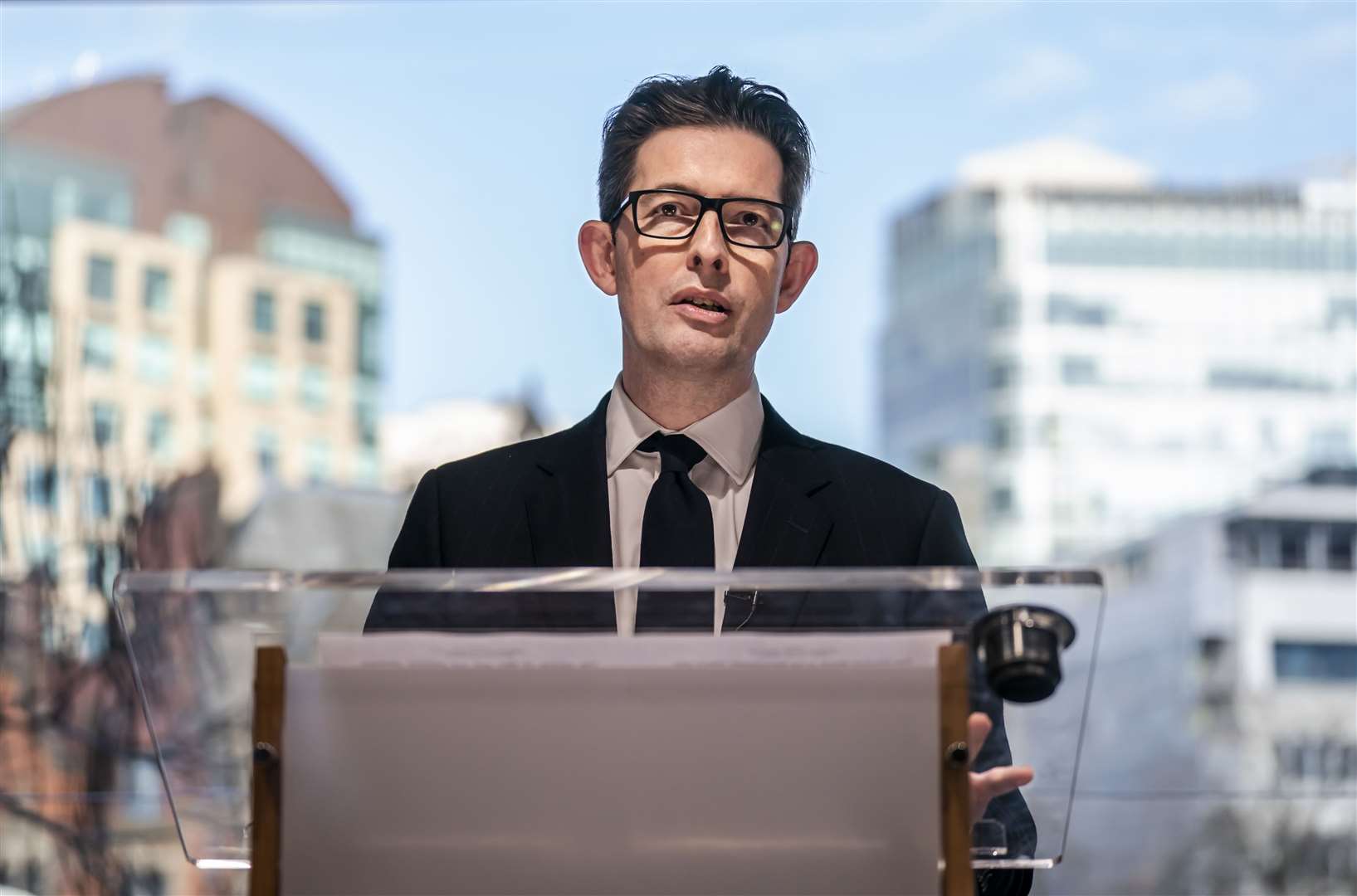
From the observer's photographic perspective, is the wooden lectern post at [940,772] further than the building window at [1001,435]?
No

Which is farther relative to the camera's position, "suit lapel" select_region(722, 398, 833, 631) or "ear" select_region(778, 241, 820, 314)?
"ear" select_region(778, 241, 820, 314)

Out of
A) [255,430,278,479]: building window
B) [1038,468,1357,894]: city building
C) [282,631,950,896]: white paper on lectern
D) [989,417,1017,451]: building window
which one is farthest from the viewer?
[989,417,1017,451]: building window

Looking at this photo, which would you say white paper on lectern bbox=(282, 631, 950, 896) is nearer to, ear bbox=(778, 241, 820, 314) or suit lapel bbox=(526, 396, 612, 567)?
suit lapel bbox=(526, 396, 612, 567)

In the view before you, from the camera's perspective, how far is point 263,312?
9.13 m

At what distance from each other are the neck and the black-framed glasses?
123 mm

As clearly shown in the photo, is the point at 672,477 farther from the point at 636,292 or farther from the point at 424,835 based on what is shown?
the point at 424,835

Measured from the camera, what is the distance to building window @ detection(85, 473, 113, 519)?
5.26m

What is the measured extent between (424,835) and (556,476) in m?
0.65

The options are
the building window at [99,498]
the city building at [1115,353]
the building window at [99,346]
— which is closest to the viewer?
the building window at [99,498]

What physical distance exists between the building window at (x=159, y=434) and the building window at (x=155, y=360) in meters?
0.20

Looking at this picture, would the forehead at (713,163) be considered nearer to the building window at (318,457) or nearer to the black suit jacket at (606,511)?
the black suit jacket at (606,511)

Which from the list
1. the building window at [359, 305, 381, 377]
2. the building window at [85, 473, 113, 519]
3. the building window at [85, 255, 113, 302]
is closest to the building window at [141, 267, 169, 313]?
the building window at [85, 255, 113, 302]

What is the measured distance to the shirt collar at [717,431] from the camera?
5.23 ft

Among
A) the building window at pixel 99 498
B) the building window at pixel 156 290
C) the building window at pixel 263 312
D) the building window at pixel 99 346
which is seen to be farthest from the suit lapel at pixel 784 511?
the building window at pixel 263 312
